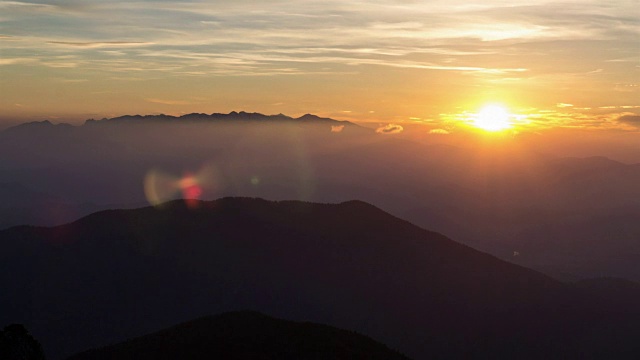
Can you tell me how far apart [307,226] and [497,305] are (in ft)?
175

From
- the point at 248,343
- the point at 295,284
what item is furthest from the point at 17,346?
the point at 295,284

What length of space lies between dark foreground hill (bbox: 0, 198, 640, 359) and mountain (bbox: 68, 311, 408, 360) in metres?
69.9

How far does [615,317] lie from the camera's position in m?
174

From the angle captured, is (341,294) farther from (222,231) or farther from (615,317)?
(615,317)

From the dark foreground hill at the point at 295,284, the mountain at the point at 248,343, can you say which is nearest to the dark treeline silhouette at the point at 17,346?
the mountain at the point at 248,343

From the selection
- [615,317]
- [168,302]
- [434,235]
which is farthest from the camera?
[434,235]

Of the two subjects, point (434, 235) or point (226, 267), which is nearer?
point (226, 267)

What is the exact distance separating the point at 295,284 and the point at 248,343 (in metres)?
89.6

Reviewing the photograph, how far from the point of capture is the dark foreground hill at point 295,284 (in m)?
155

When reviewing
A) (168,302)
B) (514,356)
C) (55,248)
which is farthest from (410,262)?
(55,248)

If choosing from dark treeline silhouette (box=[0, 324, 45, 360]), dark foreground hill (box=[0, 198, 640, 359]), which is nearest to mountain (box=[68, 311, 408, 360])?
dark treeline silhouette (box=[0, 324, 45, 360])

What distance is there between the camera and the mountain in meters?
73.2

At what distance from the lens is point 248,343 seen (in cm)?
7562

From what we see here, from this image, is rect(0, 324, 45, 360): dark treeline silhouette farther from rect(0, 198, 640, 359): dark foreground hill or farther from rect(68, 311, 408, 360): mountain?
rect(0, 198, 640, 359): dark foreground hill
